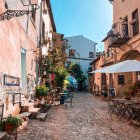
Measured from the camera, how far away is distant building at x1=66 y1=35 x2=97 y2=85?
48156mm

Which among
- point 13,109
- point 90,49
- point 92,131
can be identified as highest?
point 90,49

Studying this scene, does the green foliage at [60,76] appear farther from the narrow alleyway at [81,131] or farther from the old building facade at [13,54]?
the narrow alleyway at [81,131]

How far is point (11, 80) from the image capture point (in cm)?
841

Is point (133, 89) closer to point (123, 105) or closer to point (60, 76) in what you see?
point (60, 76)

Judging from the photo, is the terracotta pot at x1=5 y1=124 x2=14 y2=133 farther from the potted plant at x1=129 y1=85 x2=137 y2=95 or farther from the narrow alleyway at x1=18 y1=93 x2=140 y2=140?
the potted plant at x1=129 y1=85 x2=137 y2=95

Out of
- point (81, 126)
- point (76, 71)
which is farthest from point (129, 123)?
point (76, 71)

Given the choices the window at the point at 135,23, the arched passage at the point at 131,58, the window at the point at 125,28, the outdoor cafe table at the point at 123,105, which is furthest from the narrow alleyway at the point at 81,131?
the window at the point at 125,28

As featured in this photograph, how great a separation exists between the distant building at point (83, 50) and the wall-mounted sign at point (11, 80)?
38.5m

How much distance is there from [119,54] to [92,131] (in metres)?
14.6

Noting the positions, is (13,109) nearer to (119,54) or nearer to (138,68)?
(138,68)

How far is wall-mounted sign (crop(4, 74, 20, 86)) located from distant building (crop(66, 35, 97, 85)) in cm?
3848

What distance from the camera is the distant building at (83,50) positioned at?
158ft

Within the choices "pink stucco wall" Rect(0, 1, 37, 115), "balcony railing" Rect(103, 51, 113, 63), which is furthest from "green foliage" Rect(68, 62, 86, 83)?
"pink stucco wall" Rect(0, 1, 37, 115)

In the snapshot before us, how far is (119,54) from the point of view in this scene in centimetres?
2191
